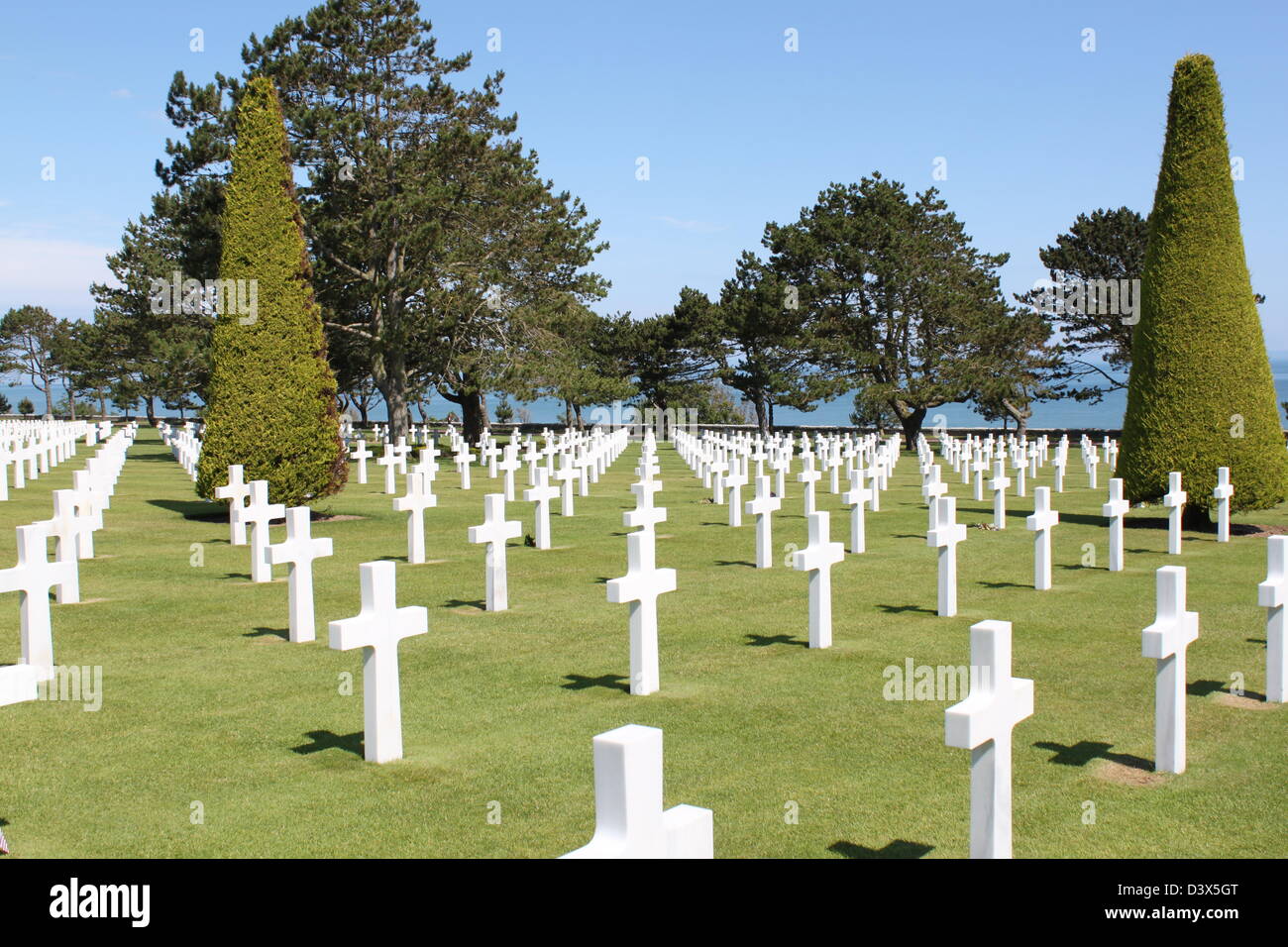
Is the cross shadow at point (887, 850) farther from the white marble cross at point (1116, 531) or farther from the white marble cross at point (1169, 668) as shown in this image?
the white marble cross at point (1116, 531)

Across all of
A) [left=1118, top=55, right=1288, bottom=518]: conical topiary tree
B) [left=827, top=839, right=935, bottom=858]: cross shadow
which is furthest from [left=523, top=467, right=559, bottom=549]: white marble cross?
[left=827, top=839, right=935, bottom=858]: cross shadow

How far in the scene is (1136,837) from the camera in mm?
4551

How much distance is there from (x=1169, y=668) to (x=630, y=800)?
4020mm

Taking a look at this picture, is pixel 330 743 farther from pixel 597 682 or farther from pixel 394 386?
pixel 394 386

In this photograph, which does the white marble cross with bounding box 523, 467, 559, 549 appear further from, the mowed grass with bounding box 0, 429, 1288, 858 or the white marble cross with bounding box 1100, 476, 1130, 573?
the white marble cross with bounding box 1100, 476, 1130, 573

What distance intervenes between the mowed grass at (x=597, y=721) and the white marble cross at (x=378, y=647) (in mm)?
139

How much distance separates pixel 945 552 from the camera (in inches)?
376

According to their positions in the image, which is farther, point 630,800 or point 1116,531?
point 1116,531

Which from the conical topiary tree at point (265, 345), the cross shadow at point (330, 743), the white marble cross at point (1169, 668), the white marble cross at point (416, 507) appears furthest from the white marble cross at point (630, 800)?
the conical topiary tree at point (265, 345)

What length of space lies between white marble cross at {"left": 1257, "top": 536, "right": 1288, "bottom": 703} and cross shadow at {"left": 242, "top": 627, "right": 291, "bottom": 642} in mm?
6643

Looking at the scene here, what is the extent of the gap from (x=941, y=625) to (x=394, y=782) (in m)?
5.28

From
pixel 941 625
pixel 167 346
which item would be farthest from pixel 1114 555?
pixel 167 346

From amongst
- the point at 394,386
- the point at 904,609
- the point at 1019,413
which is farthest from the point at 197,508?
the point at 1019,413
